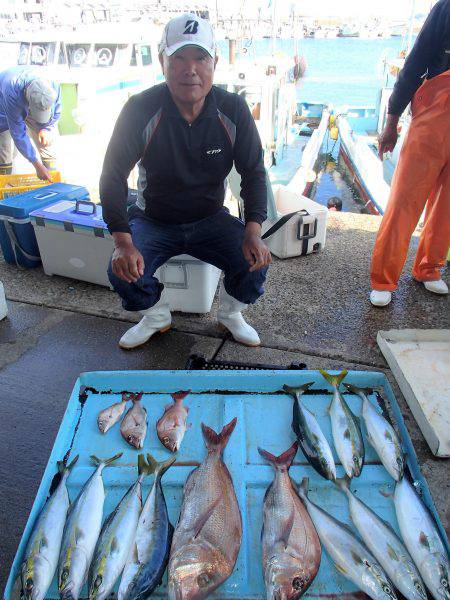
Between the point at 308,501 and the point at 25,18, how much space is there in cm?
1747

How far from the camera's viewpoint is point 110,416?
6.68 feet

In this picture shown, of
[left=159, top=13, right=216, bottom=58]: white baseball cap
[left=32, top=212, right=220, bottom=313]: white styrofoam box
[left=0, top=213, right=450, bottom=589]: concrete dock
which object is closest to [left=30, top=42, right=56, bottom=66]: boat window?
[left=0, top=213, right=450, bottom=589]: concrete dock

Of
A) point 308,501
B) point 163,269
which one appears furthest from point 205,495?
point 163,269

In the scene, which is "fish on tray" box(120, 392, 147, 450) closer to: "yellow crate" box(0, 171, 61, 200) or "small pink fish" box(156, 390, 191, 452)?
"small pink fish" box(156, 390, 191, 452)

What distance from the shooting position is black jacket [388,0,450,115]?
264 centimetres

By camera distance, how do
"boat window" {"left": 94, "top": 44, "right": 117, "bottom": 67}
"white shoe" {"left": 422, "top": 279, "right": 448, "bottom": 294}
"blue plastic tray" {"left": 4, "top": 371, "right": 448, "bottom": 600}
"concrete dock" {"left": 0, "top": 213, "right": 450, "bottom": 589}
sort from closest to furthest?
"blue plastic tray" {"left": 4, "top": 371, "right": 448, "bottom": 600}, "concrete dock" {"left": 0, "top": 213, "right": 450, "bottom": 589}, "white shoe" {"left": 422, "top": 279, "right": 448, "bottom": 294}, "boat window" {"left": 94, "top": 44, "right": 117, "bottom": 67}

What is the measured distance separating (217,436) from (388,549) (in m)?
0.76

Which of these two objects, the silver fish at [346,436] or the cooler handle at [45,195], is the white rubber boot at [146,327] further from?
the cooler handle at [45,195]

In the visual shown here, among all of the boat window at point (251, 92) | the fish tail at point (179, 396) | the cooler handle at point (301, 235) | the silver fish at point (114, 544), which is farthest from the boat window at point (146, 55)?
the silver fish at point (114, 544)

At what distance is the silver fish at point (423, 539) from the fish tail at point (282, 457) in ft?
1.34

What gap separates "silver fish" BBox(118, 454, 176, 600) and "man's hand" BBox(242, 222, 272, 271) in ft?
4.38

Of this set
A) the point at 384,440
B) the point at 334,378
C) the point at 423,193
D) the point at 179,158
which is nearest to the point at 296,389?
the point at 334,378

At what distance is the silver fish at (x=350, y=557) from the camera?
54.2 inches

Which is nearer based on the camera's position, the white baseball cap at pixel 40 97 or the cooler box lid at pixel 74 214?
the cooler box lid at pixel 74 214
